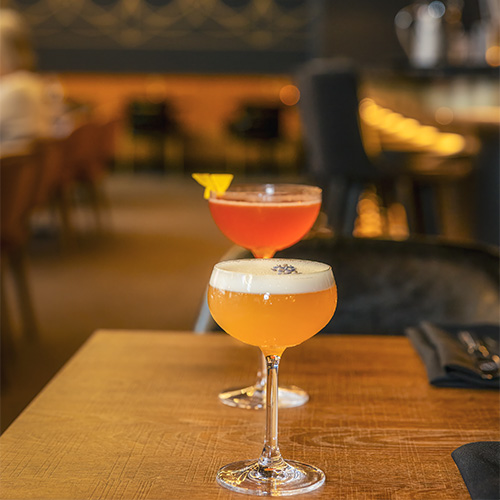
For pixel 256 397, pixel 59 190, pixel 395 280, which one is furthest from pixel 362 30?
pixel 256 397

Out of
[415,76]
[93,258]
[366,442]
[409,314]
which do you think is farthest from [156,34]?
[366,442]

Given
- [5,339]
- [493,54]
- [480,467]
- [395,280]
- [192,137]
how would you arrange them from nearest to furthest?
[480,467] → [395,280] → [5,339] → [493,54] → [192,137]

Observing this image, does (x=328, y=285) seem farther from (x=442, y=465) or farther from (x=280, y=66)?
(x=280, y=66)

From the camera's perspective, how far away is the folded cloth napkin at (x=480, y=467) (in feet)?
2.35

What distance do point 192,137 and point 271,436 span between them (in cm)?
1082

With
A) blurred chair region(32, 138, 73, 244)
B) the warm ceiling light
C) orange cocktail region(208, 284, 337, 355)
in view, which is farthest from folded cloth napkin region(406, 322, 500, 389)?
the warm ceiling light

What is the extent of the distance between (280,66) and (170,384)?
10.5m

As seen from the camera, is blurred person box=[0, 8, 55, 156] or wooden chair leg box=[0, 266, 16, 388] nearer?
wooden chair leg box=[0, 266, 16, 388]

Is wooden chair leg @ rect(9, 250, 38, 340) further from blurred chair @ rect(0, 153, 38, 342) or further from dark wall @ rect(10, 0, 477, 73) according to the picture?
dark wall @ rect(10, 0, 477, 73)

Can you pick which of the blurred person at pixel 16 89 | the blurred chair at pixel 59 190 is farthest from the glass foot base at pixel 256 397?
the blurred person at pixel 16 89

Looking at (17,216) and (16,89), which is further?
(16,89)

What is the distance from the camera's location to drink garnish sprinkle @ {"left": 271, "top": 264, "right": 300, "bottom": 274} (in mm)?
775

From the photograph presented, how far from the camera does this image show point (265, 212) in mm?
1225

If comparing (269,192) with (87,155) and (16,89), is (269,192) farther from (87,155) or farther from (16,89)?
(87,155)
